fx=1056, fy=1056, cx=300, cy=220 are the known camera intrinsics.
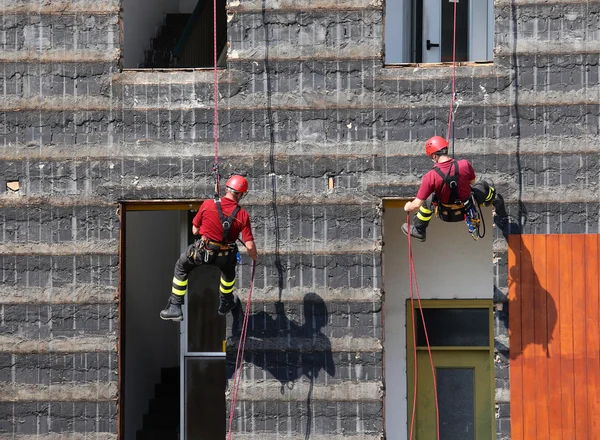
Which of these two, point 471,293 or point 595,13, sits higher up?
point 595,13

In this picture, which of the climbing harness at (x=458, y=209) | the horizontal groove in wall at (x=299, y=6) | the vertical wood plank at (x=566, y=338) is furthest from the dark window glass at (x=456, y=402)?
the horizontal groove in wall at (x=299, y=6)

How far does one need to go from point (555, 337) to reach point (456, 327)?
1735 millimetres

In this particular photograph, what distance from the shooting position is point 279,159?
38.4ft

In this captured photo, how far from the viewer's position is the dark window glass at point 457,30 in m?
13.3

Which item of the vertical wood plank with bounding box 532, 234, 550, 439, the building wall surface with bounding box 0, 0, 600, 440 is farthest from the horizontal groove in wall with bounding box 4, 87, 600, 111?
the vertical wood plank with bounding box 532, 234, 550, 439

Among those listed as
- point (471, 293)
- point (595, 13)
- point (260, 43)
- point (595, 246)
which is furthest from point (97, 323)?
point (595, 13)

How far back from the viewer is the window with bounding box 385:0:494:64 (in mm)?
13172

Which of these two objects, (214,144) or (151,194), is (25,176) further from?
Result: (214,144)

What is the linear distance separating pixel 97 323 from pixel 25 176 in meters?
1.84

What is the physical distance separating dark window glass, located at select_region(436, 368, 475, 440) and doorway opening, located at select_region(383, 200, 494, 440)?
50mm

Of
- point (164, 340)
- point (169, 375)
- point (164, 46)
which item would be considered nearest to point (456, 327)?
point (164, 340)

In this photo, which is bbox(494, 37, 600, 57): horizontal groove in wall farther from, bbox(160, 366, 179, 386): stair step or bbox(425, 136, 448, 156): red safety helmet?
bbox(160, 366, 179, 386): stair step

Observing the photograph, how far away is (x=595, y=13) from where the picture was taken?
11.5 m

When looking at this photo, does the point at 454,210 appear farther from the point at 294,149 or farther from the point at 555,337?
the point at 294,149
